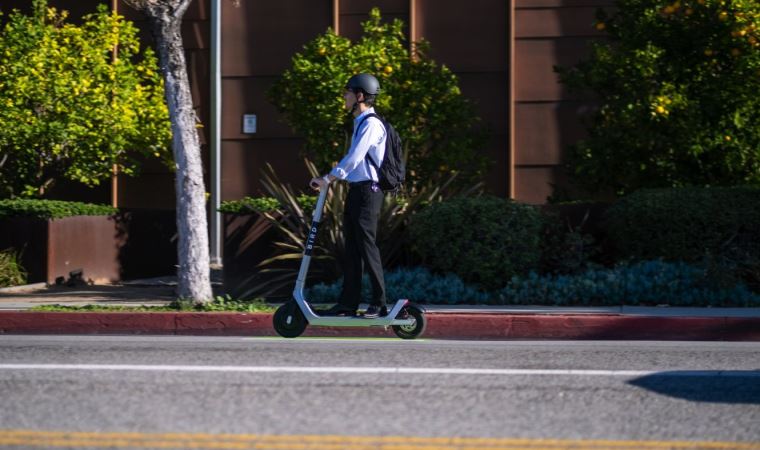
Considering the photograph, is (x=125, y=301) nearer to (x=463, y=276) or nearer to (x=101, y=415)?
(x=463, y=276)

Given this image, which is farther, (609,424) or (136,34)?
(136,34)

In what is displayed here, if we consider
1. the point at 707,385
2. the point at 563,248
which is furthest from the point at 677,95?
the point at 707,385

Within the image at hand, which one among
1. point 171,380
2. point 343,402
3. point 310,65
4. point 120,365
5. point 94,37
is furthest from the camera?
point 94,37

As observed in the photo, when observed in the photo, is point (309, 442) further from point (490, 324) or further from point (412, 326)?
point (490, 324)

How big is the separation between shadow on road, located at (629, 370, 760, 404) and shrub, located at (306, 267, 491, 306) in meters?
4.47

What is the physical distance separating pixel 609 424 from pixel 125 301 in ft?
25.0

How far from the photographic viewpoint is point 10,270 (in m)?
14.4

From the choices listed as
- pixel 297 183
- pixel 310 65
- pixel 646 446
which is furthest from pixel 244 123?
pixel 646 446

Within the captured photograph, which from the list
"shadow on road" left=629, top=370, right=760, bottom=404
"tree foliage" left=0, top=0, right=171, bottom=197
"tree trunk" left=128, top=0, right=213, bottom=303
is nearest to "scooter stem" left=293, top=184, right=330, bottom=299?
"tree trunk" left=128, top=0, right=213, bottom=303

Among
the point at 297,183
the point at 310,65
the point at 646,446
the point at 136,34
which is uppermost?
the point at 136,34

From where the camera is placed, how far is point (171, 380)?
658cm

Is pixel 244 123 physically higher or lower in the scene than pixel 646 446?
higher

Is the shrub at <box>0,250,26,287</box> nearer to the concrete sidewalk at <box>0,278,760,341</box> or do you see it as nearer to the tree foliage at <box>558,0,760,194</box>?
the concrete sidewalk at <box>0,278,760,341</box>

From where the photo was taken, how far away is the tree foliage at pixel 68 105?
14.7m
